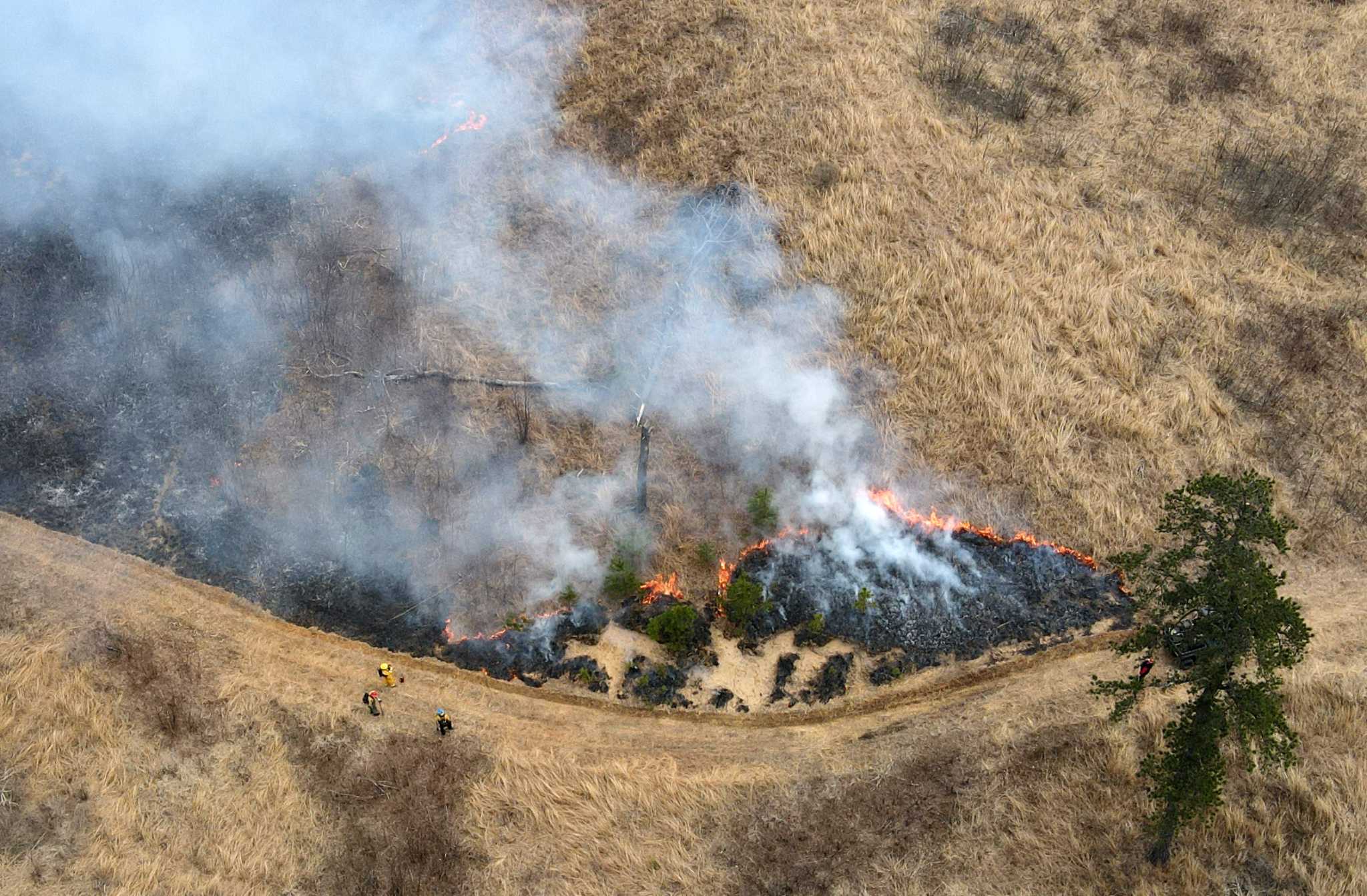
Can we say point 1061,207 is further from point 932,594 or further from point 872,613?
point 872,613

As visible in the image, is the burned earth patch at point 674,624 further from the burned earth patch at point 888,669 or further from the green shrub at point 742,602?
the burned earth patch at point 888,669

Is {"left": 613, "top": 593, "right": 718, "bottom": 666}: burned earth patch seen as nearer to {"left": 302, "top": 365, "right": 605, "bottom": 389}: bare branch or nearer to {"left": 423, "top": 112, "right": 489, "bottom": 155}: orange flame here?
{"left": 302, "top": 365, "right": 605, "bottom": 389}: bare branch

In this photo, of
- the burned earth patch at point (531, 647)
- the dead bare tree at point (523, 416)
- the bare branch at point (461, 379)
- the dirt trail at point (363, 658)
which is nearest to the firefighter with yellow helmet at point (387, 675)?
the dirt trail at point (363, 658)

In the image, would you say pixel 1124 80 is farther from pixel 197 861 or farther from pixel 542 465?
pixel 197 861

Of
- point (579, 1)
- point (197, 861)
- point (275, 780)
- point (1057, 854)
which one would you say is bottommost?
point (197, 861)

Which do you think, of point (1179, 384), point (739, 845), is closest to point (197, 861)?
point (739, 845)
